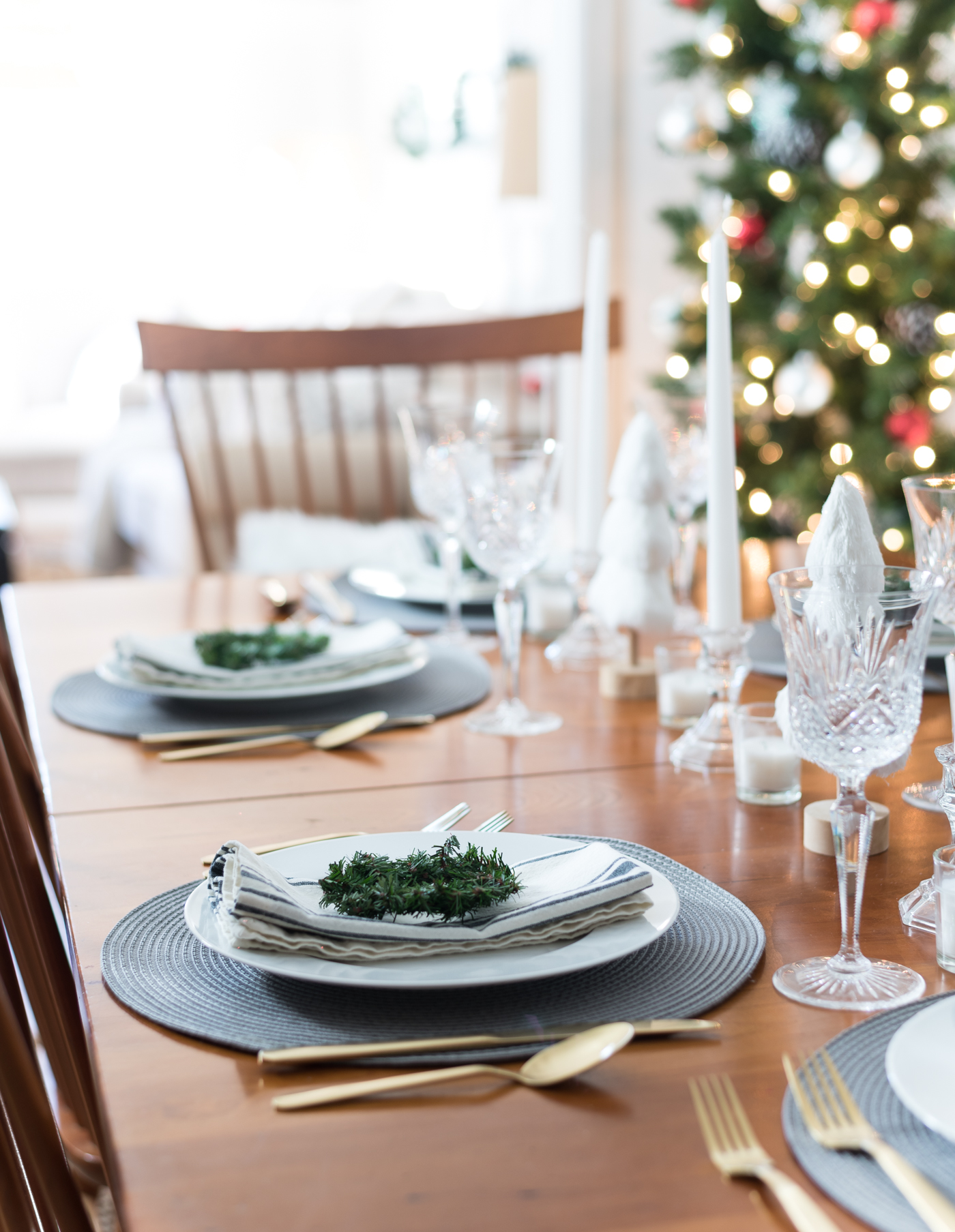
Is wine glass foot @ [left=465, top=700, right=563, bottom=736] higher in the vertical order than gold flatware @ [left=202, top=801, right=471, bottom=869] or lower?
lower

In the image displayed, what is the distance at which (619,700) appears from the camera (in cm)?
107

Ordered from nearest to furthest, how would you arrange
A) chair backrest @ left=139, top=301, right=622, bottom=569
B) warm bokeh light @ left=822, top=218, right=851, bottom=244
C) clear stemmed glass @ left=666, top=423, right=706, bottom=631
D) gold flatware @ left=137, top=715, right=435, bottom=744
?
gold flatware @ left=137, top=715, right=435, bottom=744, clear stemmed glass @ left=666, top=423, right=706, bottom=631, chair backrest @ left=139, top=301, right=622, bottom=569, warm bokeh light @ left=822, top=218, right=851, bottom=244

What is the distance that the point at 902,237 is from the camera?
118 inches

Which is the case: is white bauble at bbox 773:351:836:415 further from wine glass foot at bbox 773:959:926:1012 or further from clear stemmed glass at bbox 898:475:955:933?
wine glass foot at bbox 773:959:926:1012

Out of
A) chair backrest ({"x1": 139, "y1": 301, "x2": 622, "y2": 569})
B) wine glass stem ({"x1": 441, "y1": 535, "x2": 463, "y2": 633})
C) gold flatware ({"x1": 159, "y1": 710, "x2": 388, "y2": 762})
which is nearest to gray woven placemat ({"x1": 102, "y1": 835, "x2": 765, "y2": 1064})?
gold flatware ({"x1": 159, "y1": 710, "x2": 388, "y2": 762})

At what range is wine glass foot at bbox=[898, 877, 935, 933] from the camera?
0.60 m

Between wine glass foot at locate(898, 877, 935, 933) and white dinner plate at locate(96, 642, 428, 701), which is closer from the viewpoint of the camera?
wine glass foot at locate(898, 877, 935, 933)

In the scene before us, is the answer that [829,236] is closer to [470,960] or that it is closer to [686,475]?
[686,475]

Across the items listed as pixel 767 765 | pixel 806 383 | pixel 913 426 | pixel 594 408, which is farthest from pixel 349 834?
pixel 913 426

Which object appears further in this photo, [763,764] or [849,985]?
[763,764]

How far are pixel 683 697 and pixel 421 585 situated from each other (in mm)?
542

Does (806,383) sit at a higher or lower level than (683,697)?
higher

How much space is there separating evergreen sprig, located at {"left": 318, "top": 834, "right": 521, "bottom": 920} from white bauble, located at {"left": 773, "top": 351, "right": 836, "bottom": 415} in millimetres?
2506

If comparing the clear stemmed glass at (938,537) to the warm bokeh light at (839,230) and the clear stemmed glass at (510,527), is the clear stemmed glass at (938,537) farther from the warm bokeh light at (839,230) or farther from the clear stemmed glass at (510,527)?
the warm bokeh light at (839,230)
